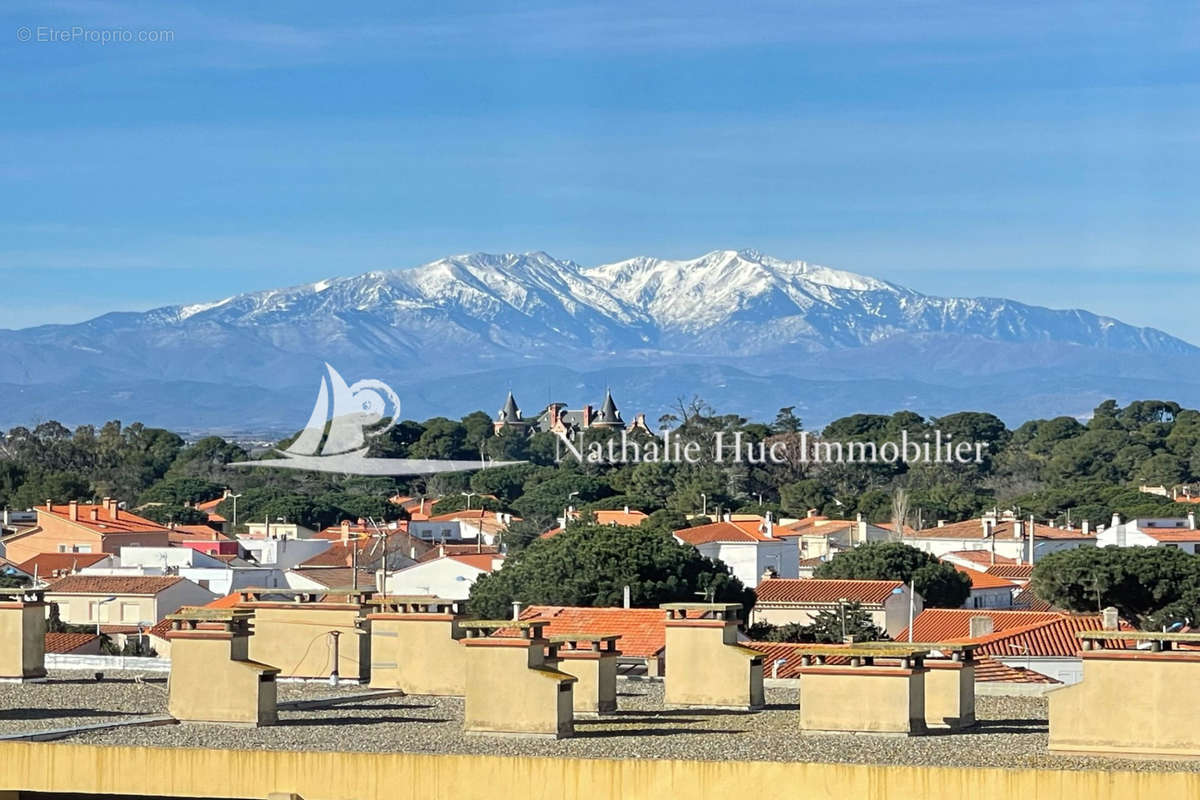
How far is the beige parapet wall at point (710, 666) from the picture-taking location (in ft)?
48.5

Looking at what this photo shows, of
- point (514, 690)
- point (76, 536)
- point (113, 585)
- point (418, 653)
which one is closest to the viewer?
point (514, 690)

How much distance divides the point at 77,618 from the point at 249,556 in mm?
18677

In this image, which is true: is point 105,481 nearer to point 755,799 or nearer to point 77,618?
point 77,618

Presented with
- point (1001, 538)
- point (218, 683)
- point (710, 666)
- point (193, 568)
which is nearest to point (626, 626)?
point (710, 666)

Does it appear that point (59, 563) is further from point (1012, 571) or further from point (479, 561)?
point (1012, 571)

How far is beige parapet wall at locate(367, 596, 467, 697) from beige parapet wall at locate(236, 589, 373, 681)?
0.25m

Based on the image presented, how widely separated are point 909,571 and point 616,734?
41.1m

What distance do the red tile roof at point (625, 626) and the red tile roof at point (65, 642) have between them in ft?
18.8

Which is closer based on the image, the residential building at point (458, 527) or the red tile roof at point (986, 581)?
the red tile roof at point (986, 581)

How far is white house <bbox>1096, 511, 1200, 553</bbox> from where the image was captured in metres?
71.9

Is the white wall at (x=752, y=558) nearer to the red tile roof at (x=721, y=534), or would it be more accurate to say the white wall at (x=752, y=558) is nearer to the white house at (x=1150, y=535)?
the red tile roof at (x=721, y=534)

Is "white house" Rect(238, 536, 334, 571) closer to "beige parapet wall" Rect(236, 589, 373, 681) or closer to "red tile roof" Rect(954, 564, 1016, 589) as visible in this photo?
"red tile roof" Rect(954, 564, 1016, 589)

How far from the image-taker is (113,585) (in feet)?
165

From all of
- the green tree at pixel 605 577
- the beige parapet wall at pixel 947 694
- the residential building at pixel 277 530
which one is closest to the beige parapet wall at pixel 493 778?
the beige parapet wall at pixel 947 694
